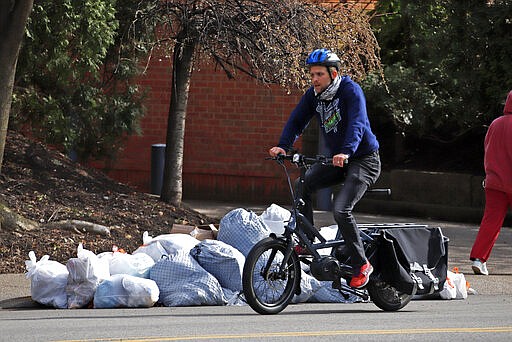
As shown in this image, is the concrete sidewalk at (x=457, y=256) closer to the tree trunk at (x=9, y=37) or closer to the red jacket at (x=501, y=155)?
the red jacket at (x=501, y=155)

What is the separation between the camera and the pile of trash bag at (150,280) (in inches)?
388

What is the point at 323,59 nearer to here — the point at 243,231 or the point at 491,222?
the point at 243,231

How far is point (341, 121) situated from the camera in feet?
30.2

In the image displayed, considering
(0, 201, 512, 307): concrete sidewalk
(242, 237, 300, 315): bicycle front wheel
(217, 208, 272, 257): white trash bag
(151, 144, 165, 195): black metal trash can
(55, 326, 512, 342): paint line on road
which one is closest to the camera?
(55, 326, 512, 342): paint line on road

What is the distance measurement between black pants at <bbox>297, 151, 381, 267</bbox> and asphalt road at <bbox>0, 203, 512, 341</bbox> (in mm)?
580

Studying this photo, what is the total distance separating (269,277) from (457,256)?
5245mm

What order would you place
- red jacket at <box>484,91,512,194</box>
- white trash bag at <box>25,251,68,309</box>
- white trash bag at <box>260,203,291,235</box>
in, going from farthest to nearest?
red jacket at <box>484,91,512,194</box> → white trash bag at <box>260,203,291,235</box> → white trash bag at <box>25,251,68,309</box>

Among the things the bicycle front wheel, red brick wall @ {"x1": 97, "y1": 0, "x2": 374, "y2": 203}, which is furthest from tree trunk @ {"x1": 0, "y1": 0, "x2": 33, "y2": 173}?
red brick wall @ {"x1": 97, "y1": 0, "x2": 374, "y2": 203}

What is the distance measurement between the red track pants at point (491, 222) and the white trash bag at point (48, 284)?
4.31m

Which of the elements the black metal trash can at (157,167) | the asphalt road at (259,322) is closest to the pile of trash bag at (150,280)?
the asphalt road at (259,322)

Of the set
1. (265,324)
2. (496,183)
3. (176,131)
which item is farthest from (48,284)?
(176,131)

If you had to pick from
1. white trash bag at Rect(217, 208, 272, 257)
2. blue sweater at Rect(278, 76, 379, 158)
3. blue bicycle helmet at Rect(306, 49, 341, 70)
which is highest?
blue bicycle helmet at Rect(306, 49, 341, 70)

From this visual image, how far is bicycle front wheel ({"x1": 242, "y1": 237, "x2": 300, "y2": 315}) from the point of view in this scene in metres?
8.77

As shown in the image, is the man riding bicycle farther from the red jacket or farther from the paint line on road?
the red jacket
